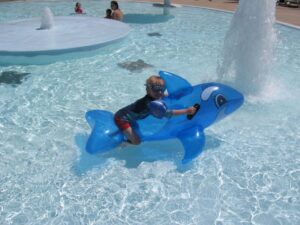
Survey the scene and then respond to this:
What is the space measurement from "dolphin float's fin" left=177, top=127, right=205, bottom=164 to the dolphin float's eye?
42 centimetres

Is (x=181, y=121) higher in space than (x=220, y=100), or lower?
lower

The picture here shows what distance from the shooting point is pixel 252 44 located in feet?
21.2

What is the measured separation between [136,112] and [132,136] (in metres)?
0.31

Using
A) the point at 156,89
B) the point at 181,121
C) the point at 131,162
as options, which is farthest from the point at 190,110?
the point at 131,162

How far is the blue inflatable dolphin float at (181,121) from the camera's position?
15.2 feet

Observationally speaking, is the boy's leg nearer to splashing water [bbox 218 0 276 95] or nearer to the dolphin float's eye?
the dolphin float's eye

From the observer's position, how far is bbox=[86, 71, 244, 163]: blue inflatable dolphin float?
463 centimetres

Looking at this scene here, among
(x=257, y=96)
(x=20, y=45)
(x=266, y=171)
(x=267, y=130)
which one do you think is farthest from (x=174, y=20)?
(x=266, y=171)

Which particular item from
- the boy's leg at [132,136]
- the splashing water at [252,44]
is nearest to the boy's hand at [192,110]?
the boy's leg at [132,136]

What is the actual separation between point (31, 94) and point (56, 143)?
6.49ft

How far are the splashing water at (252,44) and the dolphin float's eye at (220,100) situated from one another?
187 cm

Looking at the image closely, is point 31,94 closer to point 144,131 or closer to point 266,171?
point 144,131

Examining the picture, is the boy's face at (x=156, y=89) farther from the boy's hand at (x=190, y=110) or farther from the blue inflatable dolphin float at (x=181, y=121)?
the blue inflatable dolphin float at (x=181, y=121)

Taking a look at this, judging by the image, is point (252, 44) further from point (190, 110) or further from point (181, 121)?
point (190, 110)
